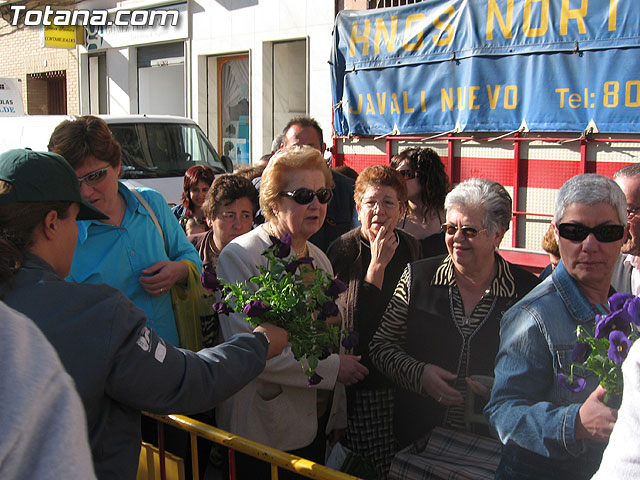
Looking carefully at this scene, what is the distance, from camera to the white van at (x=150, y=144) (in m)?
9.92

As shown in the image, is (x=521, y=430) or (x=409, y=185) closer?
(x=521, y=430)

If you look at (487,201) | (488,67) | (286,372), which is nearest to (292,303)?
(286,372)

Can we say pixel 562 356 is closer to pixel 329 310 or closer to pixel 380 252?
pixel 329 310

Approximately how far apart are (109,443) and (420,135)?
7.60m

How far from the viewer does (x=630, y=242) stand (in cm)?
329

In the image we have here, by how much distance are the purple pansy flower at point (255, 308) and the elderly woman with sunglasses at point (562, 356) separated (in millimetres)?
789

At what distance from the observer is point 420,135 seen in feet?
29.3

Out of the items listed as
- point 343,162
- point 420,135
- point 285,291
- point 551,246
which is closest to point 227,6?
point 343,162

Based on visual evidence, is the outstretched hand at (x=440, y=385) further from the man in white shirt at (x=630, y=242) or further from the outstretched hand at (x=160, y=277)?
the outstretched hand at (x=160, y=277)

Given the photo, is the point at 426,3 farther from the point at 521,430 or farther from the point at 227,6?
the point at 521,430

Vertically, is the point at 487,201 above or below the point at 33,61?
below

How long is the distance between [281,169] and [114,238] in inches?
30.6

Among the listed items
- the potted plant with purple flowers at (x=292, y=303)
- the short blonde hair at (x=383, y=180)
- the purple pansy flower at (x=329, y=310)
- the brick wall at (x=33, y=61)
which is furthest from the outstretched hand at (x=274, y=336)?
the brick wall at (x=33, y=61)
